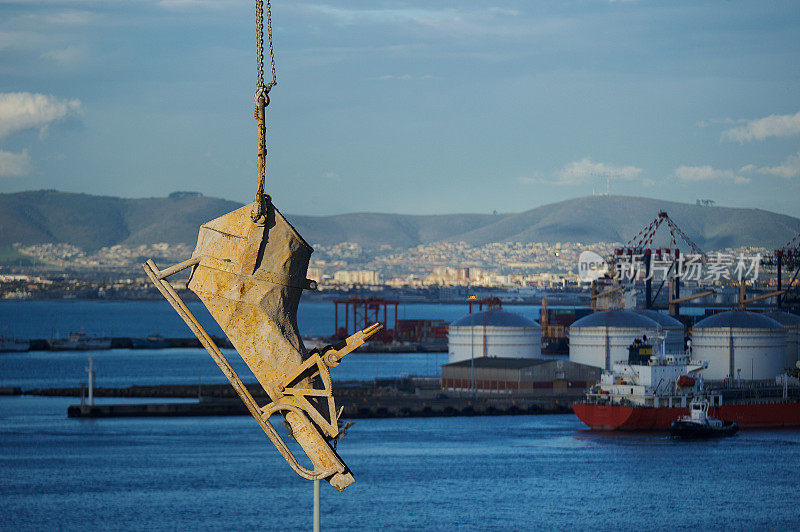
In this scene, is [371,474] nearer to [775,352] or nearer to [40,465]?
[40,465]

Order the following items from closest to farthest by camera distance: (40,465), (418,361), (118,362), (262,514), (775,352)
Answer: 1. (262,514)
2. (40,465)
3. (775,352)
4. (118,362)
5. (418,361)

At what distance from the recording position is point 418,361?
87.4 m

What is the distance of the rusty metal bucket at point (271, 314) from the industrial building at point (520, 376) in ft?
148

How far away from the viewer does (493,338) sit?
5453 cm

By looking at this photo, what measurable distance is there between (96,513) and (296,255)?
23692 millimetres

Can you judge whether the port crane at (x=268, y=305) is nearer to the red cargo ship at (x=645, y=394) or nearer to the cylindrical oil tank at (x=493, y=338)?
the red cargo ship at (x=645, y=394)

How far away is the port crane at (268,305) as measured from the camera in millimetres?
6191

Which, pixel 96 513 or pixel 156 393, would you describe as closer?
pixel 96 513

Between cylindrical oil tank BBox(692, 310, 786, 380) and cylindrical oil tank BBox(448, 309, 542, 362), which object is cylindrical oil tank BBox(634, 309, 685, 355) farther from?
cylindrical oil tank BBox(448, 309, 542, 362)

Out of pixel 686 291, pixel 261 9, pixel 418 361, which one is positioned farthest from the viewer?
pixel 686 291

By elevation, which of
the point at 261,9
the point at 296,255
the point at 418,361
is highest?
the point at 261,9

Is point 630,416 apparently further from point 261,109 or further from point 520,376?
point 261,109

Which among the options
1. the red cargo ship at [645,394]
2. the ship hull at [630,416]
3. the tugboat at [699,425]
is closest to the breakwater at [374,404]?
the red cargo ship at [645,394]

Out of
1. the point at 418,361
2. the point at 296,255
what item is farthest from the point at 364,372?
the point at 296,255
